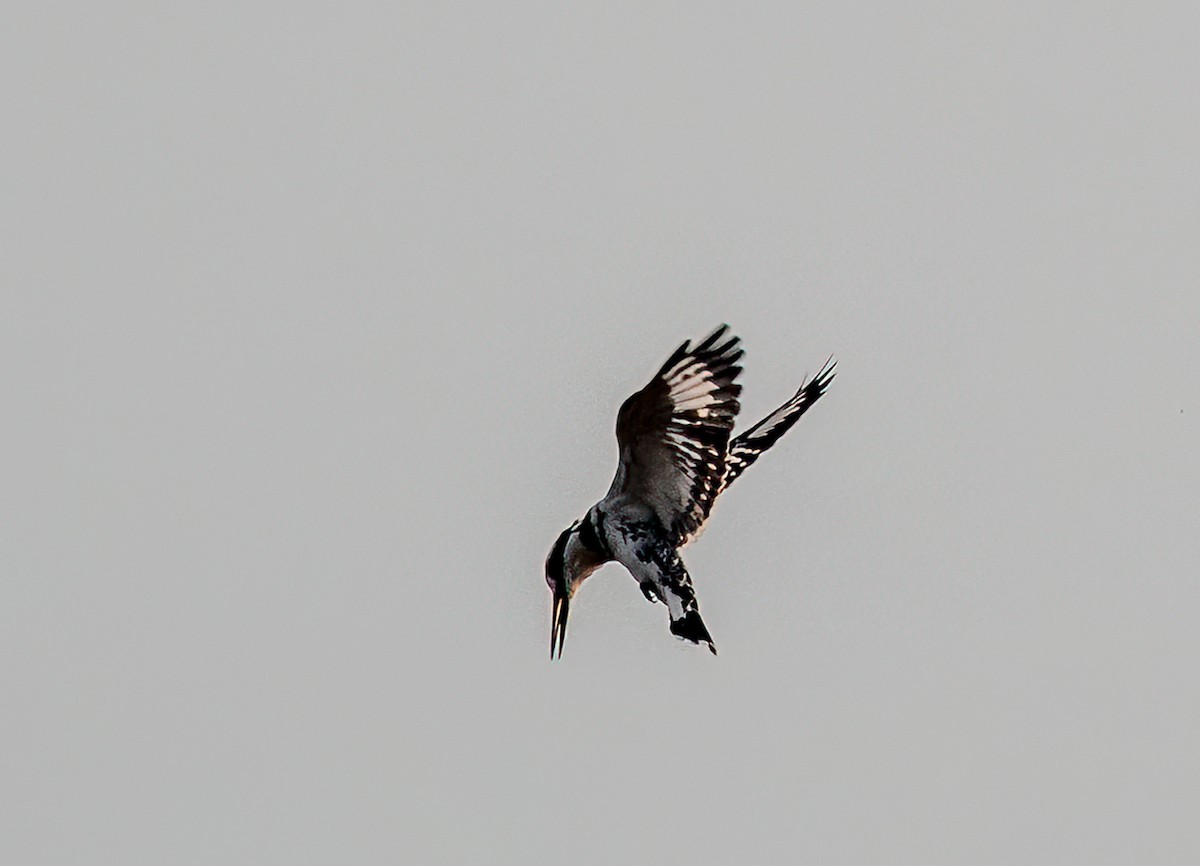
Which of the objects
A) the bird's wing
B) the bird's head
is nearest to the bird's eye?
the bird's head

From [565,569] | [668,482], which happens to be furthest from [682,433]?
[565,569]

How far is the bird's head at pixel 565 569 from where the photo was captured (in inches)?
689

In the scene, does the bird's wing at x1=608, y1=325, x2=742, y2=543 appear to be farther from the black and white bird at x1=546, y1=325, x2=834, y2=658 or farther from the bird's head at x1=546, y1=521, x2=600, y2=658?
the bird's head at x1=546, y1=521, x2=600, y2=658

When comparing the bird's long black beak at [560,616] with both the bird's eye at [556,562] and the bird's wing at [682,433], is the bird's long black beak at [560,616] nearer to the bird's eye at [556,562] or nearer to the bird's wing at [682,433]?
the bird's eye at [556,562]

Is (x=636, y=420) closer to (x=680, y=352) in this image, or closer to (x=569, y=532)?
(x=680, y=352)

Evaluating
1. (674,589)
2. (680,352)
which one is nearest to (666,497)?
(674,589)

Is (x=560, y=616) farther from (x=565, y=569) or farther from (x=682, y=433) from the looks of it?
(x=682, y=433)

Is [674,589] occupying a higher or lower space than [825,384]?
lower

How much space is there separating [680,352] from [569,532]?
2.61 metres

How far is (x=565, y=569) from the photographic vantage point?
17.8 m

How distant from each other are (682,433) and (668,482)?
0.63 metres

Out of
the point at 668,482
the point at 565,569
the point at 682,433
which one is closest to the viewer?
the point at 682,433

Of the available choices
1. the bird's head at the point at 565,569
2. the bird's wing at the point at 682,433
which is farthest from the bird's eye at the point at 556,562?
the bird's wing at the point at 682,433

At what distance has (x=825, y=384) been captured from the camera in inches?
745
